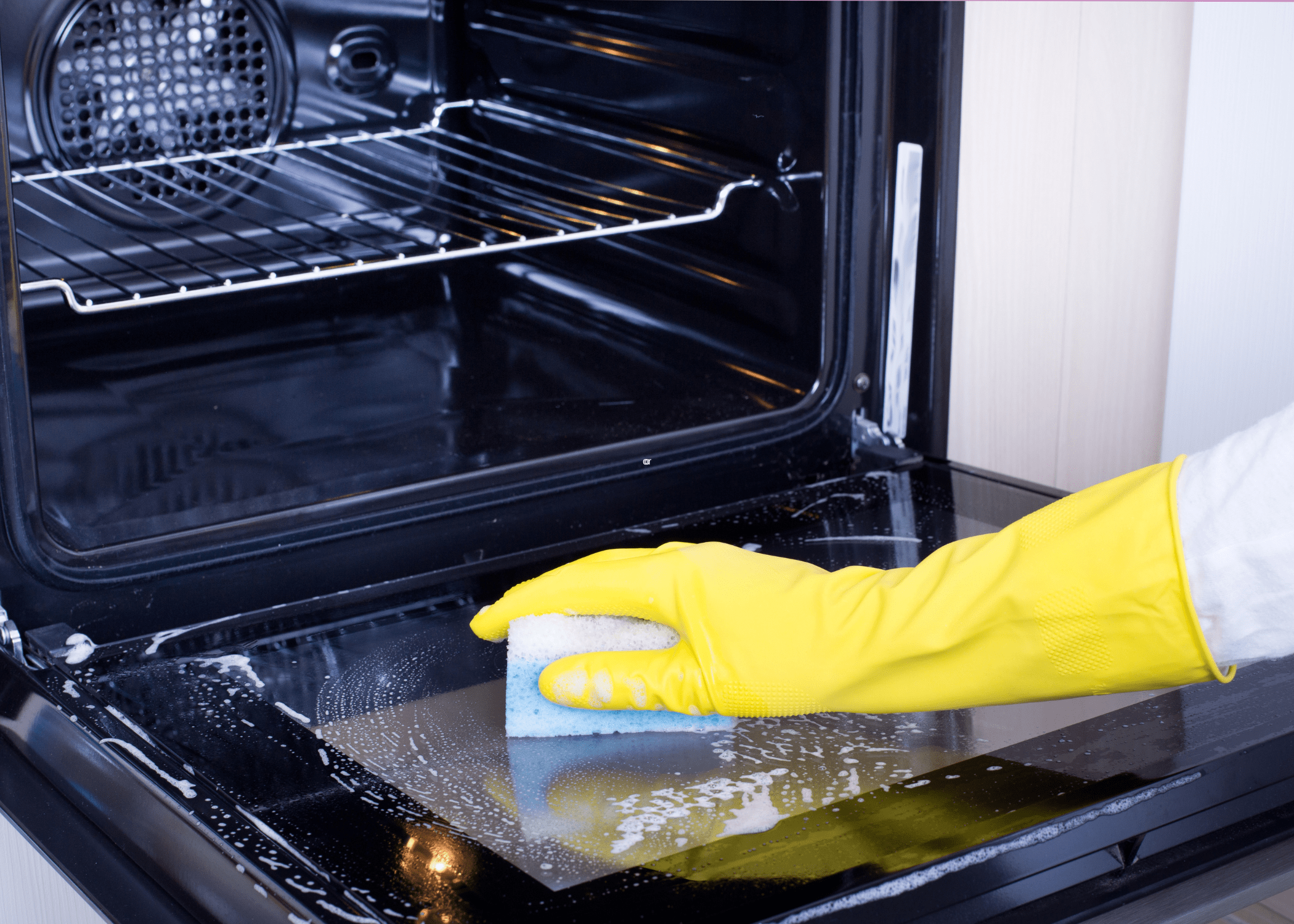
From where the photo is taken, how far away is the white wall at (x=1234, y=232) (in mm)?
1455

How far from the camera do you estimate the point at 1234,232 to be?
1.50 metres

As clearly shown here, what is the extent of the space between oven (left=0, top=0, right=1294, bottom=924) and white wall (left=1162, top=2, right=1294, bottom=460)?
0.38 metres

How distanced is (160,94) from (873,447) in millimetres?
920

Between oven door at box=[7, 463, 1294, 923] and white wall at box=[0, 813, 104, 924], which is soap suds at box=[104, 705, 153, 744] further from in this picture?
white wall at box=[0, 813, 104, 924]

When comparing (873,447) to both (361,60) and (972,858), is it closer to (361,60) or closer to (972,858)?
(972,858)

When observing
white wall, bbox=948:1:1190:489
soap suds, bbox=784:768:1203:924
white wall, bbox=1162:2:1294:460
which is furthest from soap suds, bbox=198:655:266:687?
Answer: white wall, bbox=1162:2:1294:460

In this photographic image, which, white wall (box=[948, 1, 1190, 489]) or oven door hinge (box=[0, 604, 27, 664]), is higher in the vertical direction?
white wall (box=[948, 1, 1190, 489])

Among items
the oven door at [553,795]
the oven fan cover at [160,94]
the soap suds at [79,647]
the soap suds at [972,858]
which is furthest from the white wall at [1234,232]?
the soap suds at [79,647]

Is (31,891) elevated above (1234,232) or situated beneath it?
situated beneath

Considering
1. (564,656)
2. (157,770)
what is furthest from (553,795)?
(157,770)

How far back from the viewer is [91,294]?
150 centimetres

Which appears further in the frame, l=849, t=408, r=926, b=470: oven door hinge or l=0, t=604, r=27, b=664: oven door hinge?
l=849, t=408, r=926, b=470: oven door hinge

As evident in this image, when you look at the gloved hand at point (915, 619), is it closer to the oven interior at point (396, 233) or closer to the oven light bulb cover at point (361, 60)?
the oven interior at point (396, 233)

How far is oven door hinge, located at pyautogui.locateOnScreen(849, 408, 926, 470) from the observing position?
1333 millimetres
